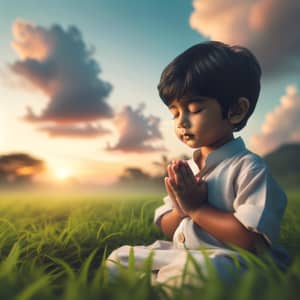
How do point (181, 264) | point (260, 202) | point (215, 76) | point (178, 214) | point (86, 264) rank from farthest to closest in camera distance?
point (178, 214) → point (215, 76) → point (260, 202) → point (181, 264) → point (86, 264)

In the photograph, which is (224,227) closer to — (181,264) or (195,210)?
(195,210)

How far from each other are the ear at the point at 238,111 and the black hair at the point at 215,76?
0.08 feet

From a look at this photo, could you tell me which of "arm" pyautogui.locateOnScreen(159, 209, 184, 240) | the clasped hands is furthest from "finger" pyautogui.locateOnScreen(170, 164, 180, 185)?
"arm" pyautogui.locateOnScreen(159, 209, 184, 240)

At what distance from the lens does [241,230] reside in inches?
85.6

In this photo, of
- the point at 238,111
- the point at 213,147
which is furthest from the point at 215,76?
the point at 213,147

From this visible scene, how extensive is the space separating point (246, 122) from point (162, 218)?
0.81m

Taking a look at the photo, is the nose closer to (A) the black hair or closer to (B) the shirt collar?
(A) the black hair

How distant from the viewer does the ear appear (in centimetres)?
246

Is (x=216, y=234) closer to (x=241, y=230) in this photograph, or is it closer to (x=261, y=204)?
(x=241, y=230)

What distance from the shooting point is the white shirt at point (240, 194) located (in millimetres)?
2152

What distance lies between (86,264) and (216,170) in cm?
93

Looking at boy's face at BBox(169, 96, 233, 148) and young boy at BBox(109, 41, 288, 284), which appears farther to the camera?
boy's face at BBox(169, 96, 233, 148)

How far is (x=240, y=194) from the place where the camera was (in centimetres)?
224

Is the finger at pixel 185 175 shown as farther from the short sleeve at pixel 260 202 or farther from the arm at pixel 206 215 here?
the short sleeve at pixel 260 202
